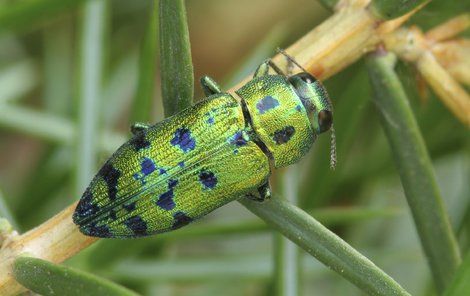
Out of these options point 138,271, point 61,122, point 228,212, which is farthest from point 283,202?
point 228,212

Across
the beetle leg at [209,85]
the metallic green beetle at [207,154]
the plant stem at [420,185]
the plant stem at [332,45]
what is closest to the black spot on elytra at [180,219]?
the metallic green beetle at [207,154]

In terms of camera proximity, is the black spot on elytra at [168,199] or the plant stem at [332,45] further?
the black spot on elytra at [168,199]

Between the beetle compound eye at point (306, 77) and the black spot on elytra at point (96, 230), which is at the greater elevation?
the beetle compound eye at point (306, 77)

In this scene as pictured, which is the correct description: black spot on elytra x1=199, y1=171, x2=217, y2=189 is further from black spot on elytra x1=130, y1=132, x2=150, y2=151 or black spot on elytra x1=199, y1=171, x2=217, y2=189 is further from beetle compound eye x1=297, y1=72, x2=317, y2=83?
beetle compound eye x1=297, y1=72, x2=317, y2=83

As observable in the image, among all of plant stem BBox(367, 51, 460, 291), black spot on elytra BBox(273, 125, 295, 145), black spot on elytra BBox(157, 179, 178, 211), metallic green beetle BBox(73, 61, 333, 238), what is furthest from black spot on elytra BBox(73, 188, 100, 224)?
plant stem BBox(367, 51, 460, 291)

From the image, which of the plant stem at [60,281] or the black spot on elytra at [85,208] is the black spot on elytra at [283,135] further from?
the plant stem at [60,281]

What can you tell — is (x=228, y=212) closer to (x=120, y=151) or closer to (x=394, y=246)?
(x=394, y=246)

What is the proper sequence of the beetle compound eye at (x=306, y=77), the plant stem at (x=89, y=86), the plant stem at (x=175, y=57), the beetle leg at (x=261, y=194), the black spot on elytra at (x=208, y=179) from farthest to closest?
1. the plant stem at (x=89, y=86)
2. the black spot on elytra at (x=208, y=179)
3. the beetle compound eye at (x=306, y=77)
4. the beetle leg at (x=261, y=194)
5. the plant stem at (x=175, y=57)

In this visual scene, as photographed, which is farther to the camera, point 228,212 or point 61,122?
point 228,212

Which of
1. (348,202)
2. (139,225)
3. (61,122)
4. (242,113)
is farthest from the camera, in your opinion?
(348,202)
